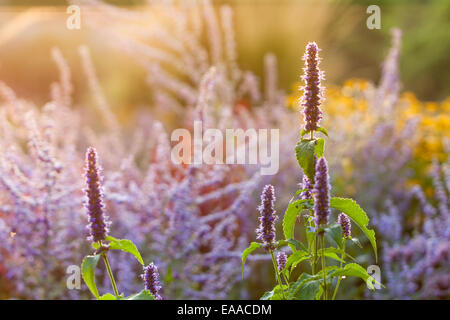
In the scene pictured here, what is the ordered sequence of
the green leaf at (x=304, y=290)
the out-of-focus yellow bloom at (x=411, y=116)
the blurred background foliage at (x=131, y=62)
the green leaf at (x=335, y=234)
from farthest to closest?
the blurred background foliage at (x=131, y=62) < the out-of-focus yellow bloom at (x=411, y=116) < the green leaf at (x=304, y=290) < the green leaf at (x=335, y=234)

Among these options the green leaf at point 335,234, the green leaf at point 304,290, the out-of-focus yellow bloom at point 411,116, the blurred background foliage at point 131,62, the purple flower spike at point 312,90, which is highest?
the blurred background foliage at point 131,62

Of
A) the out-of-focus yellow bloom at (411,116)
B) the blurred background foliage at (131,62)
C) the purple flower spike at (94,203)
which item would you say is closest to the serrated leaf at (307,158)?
the purple flower spike at (94,203)

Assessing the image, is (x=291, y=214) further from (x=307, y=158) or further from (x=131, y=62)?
(x=131, y=62)

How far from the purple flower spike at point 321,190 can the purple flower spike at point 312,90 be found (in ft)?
0.40

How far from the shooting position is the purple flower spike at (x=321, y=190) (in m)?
0.88

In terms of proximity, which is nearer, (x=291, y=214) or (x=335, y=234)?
(x=335, y=234)

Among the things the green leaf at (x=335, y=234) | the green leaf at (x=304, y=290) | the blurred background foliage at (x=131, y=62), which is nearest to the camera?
the green leaf at (x=335, y=234)

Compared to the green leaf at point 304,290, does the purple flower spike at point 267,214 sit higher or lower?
higher

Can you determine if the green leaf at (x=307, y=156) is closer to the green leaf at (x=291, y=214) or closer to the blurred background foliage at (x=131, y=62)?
the green leaf at (x=291, y=214)

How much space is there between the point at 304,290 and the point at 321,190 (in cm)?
22

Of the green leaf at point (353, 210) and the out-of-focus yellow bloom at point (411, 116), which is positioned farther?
the out-of-focus yellow bloom at point (411, 116)

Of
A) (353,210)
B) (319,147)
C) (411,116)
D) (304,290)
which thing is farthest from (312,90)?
(411,116)

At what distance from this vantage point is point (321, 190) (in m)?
0.88
